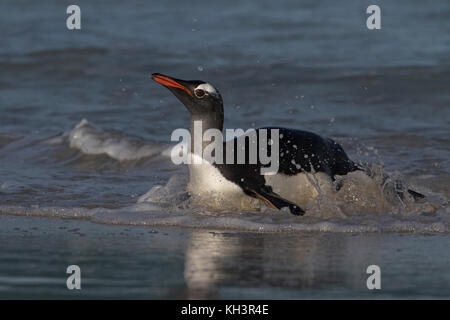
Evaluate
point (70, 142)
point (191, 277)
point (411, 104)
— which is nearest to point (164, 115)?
point (70, 142)

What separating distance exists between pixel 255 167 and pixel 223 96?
17.5ft

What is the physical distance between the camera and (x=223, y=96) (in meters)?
11.7

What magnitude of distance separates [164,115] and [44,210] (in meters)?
4.37

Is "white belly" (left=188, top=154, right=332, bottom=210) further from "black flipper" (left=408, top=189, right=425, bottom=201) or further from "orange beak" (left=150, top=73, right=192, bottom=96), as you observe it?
"black flipper" (left=408, top=189, right=425, bottom=201)

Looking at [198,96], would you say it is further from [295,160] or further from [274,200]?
[274,200]

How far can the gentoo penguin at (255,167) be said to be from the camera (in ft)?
20.9

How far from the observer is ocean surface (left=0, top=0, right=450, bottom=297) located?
643cm

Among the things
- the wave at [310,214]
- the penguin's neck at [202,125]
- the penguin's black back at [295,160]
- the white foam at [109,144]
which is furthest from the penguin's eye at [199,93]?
the white foam at [109,144]

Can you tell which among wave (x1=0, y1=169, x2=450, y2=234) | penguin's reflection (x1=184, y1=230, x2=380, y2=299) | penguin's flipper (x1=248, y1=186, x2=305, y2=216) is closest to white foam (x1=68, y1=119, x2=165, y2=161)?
wave (x1=0, y1=169, x2=450, y2=234)

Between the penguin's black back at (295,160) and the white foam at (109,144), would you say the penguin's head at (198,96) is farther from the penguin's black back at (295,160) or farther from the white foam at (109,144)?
the white foam at (109,144)

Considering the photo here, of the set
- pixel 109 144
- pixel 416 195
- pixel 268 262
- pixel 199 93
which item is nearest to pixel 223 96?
pixel 109 144

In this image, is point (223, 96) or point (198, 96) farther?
point (223, 96)

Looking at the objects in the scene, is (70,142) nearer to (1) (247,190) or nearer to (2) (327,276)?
(1) (247,190)

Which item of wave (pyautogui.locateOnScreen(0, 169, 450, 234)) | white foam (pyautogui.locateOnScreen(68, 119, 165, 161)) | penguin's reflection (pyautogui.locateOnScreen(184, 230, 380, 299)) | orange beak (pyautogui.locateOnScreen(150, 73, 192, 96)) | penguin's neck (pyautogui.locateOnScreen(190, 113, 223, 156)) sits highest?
white foam (pyautogui.locateOnScreen(68, 119, 165, 161))
